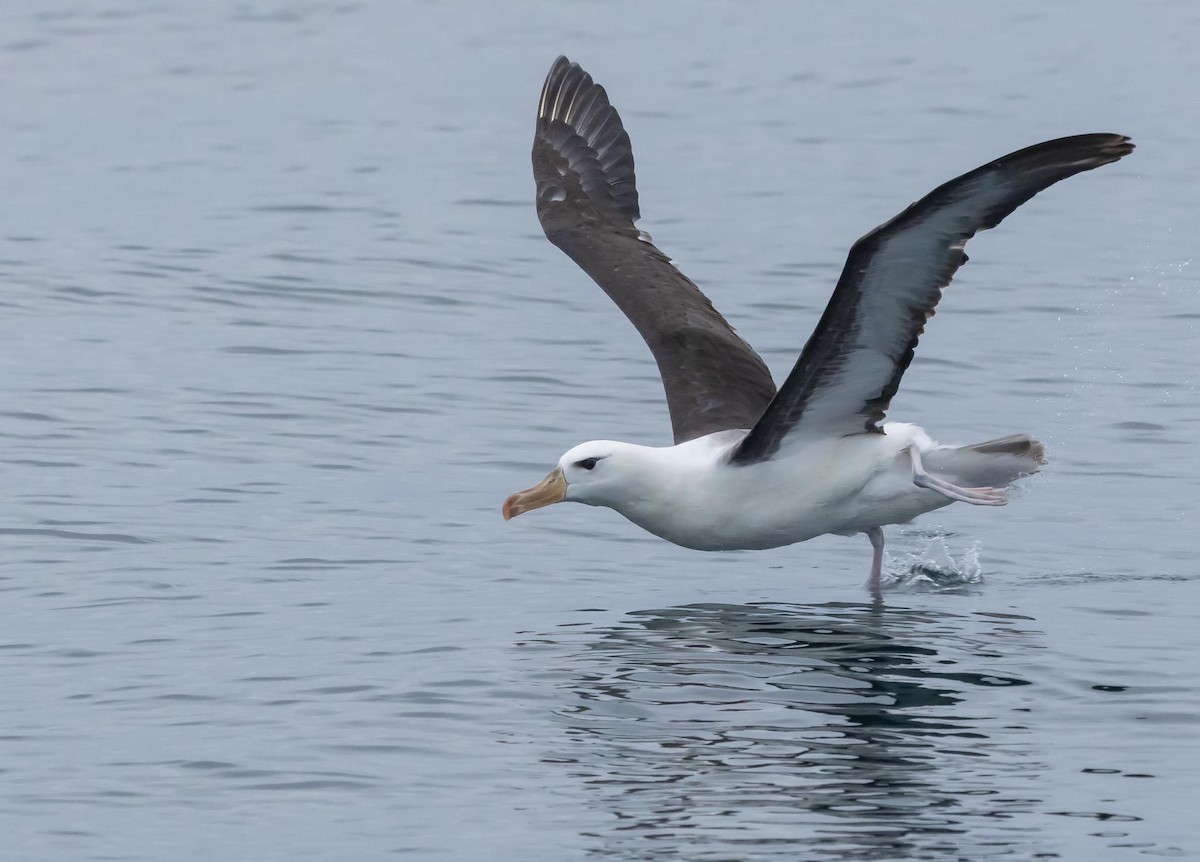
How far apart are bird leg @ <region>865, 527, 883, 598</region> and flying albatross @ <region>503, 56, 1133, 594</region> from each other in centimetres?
1

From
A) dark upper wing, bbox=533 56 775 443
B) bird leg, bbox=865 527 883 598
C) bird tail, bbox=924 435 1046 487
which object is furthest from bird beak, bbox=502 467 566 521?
bird tail, bbox=924 435 1046 487

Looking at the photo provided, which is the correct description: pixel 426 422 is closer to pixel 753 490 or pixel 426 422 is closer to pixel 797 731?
pixel 753 490

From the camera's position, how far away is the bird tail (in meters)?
10.1

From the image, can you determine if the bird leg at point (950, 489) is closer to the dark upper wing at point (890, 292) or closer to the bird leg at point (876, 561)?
the dark upper wing at point (890, 292)

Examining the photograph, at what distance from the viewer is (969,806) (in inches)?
289

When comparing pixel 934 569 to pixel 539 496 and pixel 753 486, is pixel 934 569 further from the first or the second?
pixel 539 496

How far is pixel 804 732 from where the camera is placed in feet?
26.6

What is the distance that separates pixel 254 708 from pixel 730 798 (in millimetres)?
2042

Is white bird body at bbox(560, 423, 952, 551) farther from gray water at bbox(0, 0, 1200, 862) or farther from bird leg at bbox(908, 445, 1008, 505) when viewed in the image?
gray water at bbox(0, 0, 1200, 862)

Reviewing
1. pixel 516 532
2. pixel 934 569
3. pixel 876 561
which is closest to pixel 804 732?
pixel 876 561

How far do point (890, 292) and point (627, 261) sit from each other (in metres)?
3.54

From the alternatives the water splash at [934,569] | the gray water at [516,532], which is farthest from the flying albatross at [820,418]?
the gray water at [516,532]

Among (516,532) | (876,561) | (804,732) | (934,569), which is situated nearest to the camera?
(804,732)

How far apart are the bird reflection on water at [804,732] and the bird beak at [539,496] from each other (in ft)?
2.15
